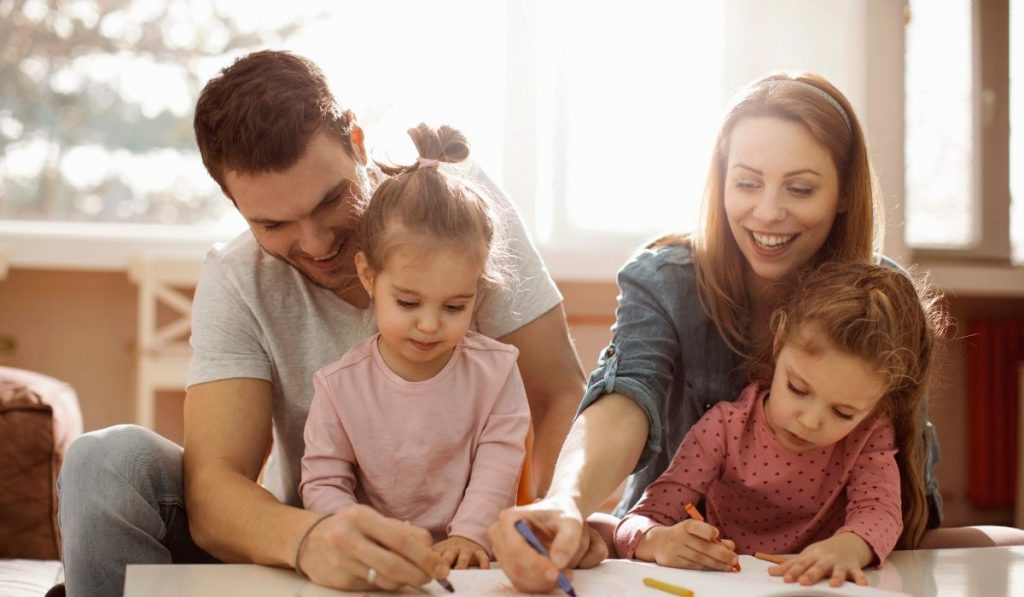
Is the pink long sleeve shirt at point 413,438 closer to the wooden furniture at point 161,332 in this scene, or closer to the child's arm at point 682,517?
the child's arm at point 682,517

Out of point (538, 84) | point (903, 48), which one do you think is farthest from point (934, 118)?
point (538, 84)

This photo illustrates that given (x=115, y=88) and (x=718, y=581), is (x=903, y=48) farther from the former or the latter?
(x=718, y=581)

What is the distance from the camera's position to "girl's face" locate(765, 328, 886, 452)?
4.25 ft

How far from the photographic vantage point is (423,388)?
137cm

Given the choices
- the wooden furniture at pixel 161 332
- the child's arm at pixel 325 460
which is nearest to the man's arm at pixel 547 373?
the child's arm at pixel 325 460

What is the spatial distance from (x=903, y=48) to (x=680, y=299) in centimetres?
219

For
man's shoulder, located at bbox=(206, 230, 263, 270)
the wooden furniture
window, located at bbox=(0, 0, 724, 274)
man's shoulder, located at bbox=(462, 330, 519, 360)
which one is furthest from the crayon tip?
window, located at bbox=(0, 0, 724, 274)

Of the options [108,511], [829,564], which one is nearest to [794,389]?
[829,564]

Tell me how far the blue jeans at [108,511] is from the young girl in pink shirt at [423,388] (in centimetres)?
20

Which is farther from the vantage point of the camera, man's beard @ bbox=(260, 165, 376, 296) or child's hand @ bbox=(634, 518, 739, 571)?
man's beard @ bbox=(260, 165, 376, 296)

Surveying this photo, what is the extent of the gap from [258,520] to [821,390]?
0.67 meters

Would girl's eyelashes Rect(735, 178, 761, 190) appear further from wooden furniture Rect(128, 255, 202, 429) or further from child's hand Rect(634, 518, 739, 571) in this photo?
wooden furniture Rect(128, 255, 202, 429)

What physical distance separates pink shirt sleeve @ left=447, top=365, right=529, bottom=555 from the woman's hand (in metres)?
0.19

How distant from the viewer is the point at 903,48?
3357 mm
